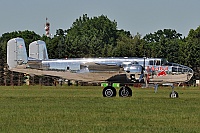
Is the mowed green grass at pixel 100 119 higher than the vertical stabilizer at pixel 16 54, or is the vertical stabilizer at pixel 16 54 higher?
the vertical stabilizer at pixel 16 54

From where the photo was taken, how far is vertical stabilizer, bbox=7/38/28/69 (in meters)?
50.3

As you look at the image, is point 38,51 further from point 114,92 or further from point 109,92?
point 114,92

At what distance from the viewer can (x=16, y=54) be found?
167 feet

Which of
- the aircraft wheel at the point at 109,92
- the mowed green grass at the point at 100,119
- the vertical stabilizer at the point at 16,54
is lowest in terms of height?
the mowed green grass at the point at 100,119

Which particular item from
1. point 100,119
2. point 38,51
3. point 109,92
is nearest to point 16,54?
point 38,51

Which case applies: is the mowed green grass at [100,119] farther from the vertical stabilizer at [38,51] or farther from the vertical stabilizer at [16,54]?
the vertical stabilizer at [38,51]

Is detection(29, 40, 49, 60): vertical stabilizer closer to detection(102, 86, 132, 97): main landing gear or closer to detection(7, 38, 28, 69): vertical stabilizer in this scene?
detection(7, 38, 28, 69): vertical stabilizer

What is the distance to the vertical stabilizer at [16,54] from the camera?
165 ft

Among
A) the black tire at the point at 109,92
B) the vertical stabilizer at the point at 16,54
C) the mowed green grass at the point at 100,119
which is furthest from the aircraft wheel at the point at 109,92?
the mowed green grass at the point at 100,119

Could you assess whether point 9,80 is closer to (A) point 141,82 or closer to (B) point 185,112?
(A) point 141,82

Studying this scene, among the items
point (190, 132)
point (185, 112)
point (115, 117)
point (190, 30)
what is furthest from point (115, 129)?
point (190, 30)

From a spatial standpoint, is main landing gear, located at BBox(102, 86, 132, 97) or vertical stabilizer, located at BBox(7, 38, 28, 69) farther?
vertical stabilizer, located at BBox(7, 38, 28, 69)

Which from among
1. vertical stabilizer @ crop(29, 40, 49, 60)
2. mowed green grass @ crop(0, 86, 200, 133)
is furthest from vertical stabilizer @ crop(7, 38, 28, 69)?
mowed green grass @ crop(0, 86, 200, 133)

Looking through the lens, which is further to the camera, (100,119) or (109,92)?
(109,92)
